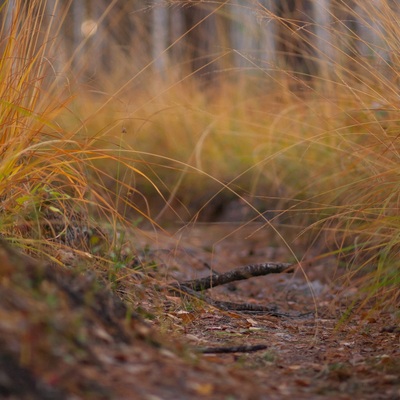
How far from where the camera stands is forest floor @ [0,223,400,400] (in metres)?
1.73

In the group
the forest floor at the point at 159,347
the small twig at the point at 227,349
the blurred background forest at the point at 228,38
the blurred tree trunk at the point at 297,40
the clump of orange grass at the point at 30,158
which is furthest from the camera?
the blurred tree trunk at the point at 297,40

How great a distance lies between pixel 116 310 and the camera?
2096 millimetres

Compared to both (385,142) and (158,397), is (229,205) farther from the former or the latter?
(158,397)

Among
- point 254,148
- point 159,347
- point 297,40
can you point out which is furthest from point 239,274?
point 254,148

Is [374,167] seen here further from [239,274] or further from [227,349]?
[227,349]

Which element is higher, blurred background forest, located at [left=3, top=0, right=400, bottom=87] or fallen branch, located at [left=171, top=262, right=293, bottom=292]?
blurred background forest, located at [left=3, top=0, right=400, bottom=87]

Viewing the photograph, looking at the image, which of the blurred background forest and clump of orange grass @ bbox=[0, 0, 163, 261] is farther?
the blurred background forest

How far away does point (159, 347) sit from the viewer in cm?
207

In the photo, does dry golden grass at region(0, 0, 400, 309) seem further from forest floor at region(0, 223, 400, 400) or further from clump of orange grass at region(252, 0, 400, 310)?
A: forest floor at region(0, 223, 400, 400)

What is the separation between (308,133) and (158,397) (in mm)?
3360

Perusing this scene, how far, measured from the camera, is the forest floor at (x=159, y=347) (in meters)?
1.73

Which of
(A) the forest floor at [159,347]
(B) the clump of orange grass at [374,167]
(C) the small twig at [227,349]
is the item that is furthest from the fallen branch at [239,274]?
(C) the small twig at [227,349]

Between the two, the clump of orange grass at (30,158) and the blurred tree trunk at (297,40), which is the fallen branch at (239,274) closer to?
the clump of orange grass at (30,158)

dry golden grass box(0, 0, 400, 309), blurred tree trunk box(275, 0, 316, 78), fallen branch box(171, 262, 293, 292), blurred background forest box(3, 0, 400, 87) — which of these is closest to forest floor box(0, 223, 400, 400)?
fallen branch box(171, 262, 293, 292)
